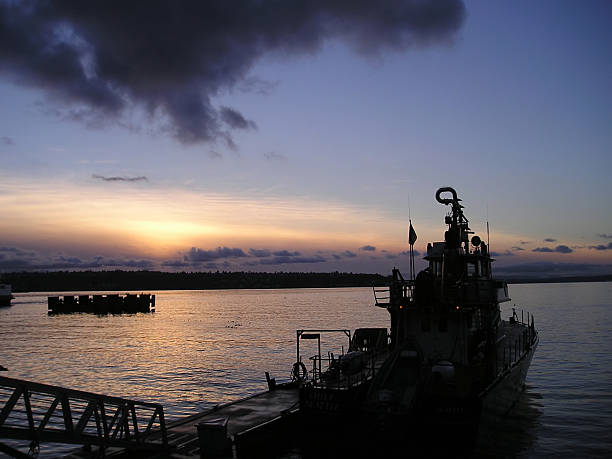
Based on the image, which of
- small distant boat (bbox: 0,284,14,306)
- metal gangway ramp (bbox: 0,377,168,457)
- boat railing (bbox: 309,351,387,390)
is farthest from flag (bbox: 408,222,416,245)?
small distant boat (bbox: 0,284,14,306)

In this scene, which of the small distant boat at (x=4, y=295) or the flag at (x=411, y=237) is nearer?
the flag at (x=411, y=237)

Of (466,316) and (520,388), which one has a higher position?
(466,316)

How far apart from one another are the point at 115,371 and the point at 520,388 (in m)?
31.0

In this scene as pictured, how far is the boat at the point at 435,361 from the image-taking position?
64.4 ft

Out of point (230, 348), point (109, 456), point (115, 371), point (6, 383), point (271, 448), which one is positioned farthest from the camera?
point (230, 348)

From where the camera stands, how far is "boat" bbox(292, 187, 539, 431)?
64.4ft

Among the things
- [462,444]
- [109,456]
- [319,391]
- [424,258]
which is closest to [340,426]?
[319,391]

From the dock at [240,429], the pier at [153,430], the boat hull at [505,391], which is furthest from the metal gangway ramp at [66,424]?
the boat hull at [505,391]

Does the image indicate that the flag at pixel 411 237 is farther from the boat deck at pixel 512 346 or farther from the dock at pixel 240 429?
the dock at pixel 240 429

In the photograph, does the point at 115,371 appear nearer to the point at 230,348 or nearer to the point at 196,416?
the point at 230,348

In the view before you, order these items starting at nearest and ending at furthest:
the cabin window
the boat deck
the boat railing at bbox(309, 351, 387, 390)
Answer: the boat railing at bbox(309, 351, 387, 390)
the cabin window
the boat deck

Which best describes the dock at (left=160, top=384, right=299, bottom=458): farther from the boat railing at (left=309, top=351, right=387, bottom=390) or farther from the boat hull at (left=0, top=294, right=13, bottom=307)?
the boat hull at (left=0, top=294, right=13, bottom=307)

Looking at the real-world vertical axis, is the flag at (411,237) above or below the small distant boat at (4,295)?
above

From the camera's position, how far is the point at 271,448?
757 inches
